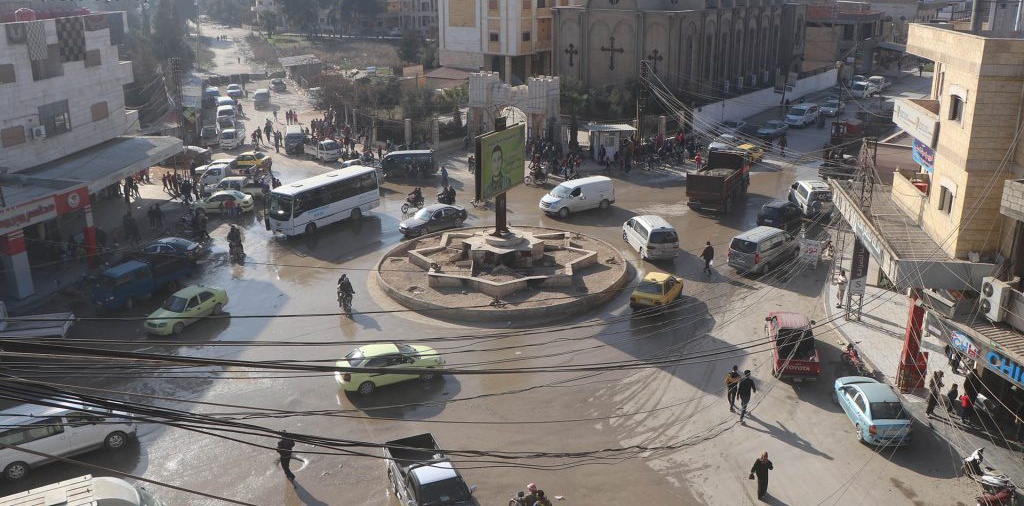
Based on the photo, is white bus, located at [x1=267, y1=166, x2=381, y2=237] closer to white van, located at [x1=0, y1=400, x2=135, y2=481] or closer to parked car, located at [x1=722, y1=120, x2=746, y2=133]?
white van, located at [x1=0, y1=400, x2=135, y2=481]

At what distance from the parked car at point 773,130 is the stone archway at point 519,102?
12154 millimetres

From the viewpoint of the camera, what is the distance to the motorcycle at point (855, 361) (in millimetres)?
21297

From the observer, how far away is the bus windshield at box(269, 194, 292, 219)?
32406 mm

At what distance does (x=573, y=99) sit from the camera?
50406 mm

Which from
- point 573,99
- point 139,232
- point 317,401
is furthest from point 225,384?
point 573,99

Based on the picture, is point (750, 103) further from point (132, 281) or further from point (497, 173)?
point (132, 281)

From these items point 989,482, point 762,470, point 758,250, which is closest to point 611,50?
point 758,250

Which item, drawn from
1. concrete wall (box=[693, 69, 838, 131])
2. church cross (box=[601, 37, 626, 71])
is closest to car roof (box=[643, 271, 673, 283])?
concrete wall (box=[693, 69, 838, 131])

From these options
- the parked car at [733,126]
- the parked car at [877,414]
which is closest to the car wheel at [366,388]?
the parked car at [877,414]

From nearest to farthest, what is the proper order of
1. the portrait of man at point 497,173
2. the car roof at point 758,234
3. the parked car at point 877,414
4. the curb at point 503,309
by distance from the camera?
the parked car at point 877,414 → the curb at point 503,309 → the portrait of man at point 497,173 → the car roof at point 758,234

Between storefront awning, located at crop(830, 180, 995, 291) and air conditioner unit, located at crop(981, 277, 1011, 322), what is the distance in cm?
59

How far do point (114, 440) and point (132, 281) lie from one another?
31.0 ft

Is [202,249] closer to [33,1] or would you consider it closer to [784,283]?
[33,1]

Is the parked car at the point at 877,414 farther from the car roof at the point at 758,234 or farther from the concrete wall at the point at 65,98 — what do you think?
the concrete wall at the point at 65,98
